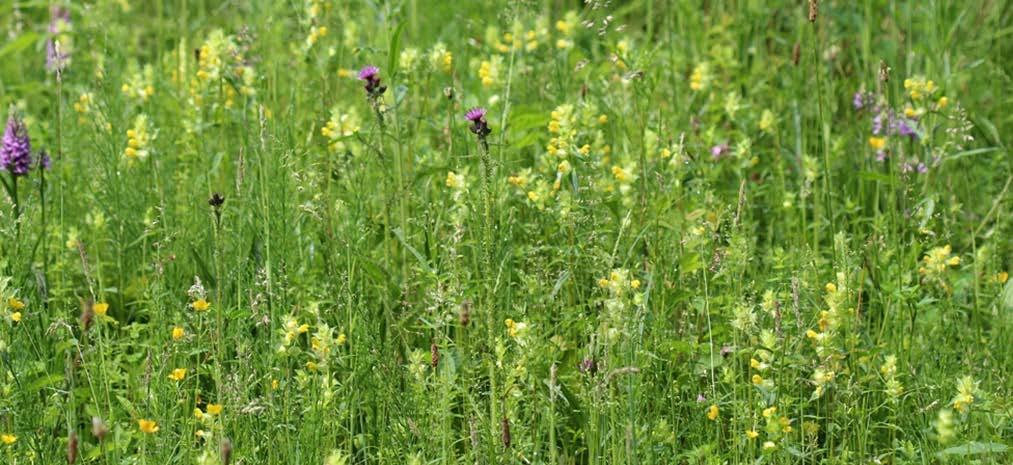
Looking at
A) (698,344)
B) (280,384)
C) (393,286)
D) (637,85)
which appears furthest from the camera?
(637,85)

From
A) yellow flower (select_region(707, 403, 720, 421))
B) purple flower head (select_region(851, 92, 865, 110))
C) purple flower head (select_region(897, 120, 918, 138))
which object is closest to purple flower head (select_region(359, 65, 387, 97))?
yellow flower (select_region(707, 403, 720, 421))

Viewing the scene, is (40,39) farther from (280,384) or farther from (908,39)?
(908,39)

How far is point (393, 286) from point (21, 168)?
890mm

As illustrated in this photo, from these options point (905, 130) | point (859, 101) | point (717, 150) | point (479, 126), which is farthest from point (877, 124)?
point (479, 126)

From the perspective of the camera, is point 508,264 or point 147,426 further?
point 508,264

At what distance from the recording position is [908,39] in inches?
158

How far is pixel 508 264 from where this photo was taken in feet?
9.22

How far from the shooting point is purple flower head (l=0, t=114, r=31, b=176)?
3012 millimetres

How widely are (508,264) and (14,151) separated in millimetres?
1157

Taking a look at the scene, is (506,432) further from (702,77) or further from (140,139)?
(702,77)

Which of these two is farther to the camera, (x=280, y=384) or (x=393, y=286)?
(x=393, y=286)

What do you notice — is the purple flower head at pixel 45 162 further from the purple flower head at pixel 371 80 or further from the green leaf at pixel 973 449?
the green leaf at pixel 973 449

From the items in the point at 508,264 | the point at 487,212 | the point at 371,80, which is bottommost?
the point at 508,264

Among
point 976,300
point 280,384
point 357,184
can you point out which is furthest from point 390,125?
point 976,300
